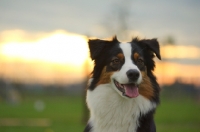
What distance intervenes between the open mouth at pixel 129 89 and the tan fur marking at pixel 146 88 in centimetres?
9

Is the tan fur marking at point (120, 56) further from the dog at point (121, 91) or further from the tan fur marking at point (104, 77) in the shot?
the tan fur marking at point (104, 77)

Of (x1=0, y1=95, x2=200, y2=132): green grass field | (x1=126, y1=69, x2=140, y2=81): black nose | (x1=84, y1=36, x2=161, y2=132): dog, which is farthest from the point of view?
(x1=0, y1=95, x2=200, y2=132): green grass field

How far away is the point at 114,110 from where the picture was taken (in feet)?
18.9

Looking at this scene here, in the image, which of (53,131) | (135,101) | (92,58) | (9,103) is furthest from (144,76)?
(9,103)

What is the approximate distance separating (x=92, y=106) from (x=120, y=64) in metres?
0.70

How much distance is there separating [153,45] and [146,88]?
666 mm

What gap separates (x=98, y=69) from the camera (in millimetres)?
5930

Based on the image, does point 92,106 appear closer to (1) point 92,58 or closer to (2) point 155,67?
(1) point 92,58

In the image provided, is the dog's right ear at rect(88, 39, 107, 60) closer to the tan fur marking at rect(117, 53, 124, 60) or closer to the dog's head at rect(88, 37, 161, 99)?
the dog's head at rect(88, 37, 161, 99)

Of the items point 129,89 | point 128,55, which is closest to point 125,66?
point 128,55

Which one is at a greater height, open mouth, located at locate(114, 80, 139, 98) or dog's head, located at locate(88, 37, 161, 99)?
dog's head, located at locate(88, 37, 161, 99)

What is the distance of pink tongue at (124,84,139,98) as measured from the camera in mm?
5559

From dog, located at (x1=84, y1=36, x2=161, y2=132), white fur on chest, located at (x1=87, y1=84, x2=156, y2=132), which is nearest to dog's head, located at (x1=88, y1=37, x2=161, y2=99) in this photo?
dog, located at (x1=84, y1=36, x2=161, y2=132)

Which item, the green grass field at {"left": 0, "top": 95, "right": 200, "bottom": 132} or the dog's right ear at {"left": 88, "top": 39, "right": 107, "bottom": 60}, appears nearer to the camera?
the dog's right ear at {"left": 88, "top": 39, "right": 107, "bottom": 60}
